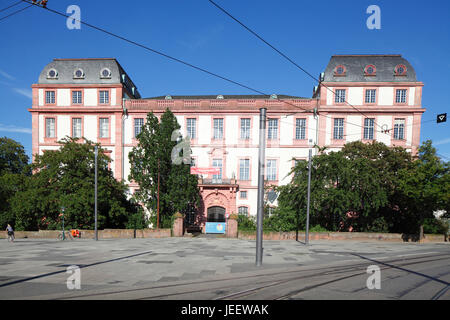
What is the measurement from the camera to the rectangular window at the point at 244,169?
31.2 m

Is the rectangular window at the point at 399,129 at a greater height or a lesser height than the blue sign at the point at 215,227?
greater

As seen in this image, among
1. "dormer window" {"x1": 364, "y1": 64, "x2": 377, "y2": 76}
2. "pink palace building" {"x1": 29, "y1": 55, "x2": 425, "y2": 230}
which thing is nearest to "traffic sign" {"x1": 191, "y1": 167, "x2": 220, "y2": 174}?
"pink palace building" {"x1": 29, "y1": 55, "x2": 425, "y2": 230}

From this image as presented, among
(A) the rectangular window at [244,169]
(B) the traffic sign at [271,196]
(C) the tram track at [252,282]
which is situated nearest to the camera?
(C) the tram track at [252,282]

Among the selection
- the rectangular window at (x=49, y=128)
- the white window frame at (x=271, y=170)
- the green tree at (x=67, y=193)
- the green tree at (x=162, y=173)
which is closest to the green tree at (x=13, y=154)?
the rectangular window at (x=49, y=128)

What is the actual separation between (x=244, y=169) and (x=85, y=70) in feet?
75.7

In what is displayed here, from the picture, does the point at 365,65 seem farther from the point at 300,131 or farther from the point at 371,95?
the point at 300,131

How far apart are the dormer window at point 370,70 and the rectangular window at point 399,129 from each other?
6.05m

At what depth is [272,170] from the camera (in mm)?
30938

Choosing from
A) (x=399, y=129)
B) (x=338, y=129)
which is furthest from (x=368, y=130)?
(x=399, y=129)

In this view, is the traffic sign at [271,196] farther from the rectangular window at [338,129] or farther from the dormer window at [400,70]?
the dormer window at [400,70]

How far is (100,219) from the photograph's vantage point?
24125mm

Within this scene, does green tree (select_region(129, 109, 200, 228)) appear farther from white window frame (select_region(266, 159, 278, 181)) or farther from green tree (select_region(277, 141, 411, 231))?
white window frame (select_region(266, 159, 278, 181))

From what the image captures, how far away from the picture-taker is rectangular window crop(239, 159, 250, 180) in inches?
1227
